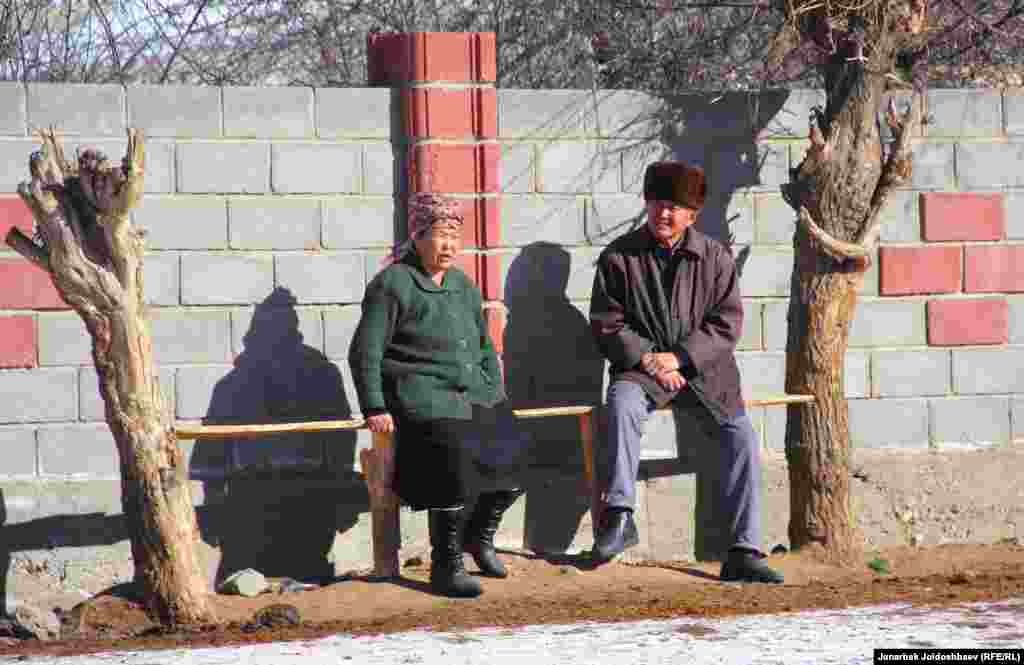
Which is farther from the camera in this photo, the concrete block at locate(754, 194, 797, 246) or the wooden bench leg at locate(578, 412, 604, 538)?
the concrete block at locate(754, 194, 797, 246)

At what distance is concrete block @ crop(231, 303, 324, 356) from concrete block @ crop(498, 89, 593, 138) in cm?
114

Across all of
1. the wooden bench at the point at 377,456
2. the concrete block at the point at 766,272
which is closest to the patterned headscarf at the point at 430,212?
the wooden bench at the point at 377,456

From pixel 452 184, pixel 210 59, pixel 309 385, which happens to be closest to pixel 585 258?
pixel 452 184

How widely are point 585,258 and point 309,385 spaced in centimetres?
133

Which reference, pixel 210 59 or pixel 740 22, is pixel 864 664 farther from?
pixel 210 59

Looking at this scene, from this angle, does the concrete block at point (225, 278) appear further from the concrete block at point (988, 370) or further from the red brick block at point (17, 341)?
the concrete block at point (988, 370)

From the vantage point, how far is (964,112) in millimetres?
7938

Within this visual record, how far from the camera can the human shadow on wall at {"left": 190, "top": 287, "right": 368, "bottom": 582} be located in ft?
23.4

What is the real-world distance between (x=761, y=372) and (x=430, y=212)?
5.97ft

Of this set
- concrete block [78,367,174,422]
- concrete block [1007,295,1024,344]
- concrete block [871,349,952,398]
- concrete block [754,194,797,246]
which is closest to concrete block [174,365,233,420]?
concrete block [78,367,174,422]

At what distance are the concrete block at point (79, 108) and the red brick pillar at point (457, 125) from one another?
1.13 m

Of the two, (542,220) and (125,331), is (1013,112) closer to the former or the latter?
(542,220)

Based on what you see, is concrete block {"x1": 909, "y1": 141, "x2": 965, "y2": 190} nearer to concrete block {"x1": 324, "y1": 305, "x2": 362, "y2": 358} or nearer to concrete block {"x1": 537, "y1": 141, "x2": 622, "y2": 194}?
concrete block {"x1": 537, "y1": 141, "x2": 622, "y2": 194}

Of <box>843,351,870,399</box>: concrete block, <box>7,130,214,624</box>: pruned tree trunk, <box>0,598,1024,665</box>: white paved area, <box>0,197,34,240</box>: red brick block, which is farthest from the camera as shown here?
<box>843,351,870,399</box>: concrete block
